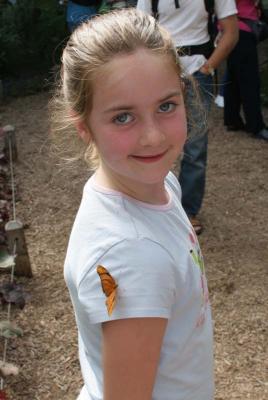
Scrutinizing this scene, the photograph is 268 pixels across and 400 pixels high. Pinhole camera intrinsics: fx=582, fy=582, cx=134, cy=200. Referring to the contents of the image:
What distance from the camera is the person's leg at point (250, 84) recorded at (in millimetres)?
5176

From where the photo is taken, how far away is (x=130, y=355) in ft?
3.43

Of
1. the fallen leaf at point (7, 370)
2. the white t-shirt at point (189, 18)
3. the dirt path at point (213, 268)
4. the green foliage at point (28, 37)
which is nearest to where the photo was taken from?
the fallen leaf at point (7, 370)

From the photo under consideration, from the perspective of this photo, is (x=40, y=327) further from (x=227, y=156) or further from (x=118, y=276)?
(x=227, y=156)

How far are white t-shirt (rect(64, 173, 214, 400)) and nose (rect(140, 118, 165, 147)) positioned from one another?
0.13 m

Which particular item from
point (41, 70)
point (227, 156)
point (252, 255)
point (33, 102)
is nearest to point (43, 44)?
point (41, 70)

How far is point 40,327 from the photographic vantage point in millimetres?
3115

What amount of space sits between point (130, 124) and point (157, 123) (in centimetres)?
6

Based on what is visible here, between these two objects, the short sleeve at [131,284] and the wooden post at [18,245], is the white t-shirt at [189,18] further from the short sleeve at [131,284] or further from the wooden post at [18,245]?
the short sleeve at [131,284]

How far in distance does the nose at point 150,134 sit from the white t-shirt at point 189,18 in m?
Result: 2.17

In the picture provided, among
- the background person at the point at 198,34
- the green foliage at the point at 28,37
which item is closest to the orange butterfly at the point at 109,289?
the background person at the point at 198,34

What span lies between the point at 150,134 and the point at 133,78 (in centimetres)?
11

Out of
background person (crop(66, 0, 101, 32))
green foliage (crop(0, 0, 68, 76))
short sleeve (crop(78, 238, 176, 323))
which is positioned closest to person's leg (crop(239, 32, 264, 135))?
background person (crop(66, 0, 101, 32))

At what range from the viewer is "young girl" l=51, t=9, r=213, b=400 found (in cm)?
105

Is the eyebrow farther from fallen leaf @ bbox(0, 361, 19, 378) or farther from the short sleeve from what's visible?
fallen leaf @ bbox(0, 361, 19, 378)
